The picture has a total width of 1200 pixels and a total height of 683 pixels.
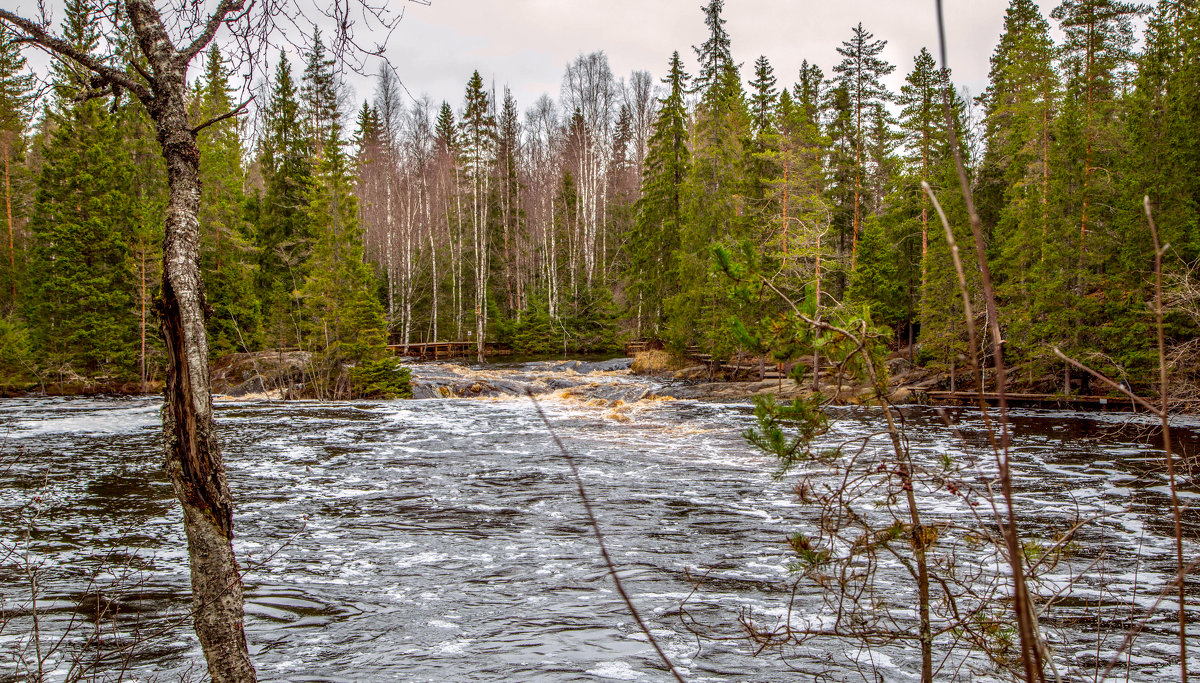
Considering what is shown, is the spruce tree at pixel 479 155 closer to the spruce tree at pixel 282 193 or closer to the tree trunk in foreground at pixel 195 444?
the spruce tree at pixel 282 193

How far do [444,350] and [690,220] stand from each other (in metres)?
16.7

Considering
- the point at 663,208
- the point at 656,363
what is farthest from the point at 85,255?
the point at 663,208

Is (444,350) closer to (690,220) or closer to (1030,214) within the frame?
(690,220)

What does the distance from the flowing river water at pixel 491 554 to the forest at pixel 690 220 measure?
4896mm

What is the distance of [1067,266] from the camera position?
2284cm

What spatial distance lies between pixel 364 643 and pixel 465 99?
129ft

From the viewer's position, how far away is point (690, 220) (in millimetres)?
30328

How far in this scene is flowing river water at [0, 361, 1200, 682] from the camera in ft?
16.7

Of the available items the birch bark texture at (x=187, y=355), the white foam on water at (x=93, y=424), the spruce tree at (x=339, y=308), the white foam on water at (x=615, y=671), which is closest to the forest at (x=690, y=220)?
the spruce tree at (x=339, y=308)

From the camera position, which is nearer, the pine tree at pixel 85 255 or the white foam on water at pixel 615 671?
the white foam on water at pixel 615 671

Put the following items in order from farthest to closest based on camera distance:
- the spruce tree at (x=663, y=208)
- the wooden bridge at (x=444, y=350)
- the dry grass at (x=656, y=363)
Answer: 1. the wooden bridge at (x=444, y=350)
2. the spruce tree at (x=663, y=208)
3. the dry grass at (x=656, y=363)

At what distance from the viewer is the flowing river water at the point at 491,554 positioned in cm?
509

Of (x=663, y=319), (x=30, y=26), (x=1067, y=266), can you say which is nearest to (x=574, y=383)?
(x=663, y=319)

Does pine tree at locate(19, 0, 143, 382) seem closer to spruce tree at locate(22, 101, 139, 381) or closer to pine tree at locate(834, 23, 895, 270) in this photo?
spruce tree at locate(22, 101, 139, 381)
